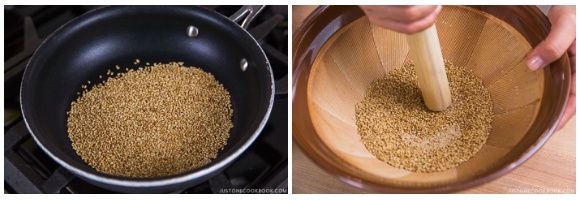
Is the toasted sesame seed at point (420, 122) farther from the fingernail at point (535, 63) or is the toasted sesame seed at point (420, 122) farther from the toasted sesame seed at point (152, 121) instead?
the toasted sesame seed at point (152, 121)

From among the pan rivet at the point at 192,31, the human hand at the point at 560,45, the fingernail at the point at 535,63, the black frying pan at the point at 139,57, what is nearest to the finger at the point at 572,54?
the human hand at the point at 560,45

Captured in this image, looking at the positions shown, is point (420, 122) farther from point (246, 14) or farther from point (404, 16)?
point (246, 14)

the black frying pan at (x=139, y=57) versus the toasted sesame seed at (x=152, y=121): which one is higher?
the black frying pan at (x=139, y=57)

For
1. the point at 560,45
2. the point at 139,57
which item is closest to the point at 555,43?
the point at 560,45

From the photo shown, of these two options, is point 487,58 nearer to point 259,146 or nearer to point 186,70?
point 259,146
